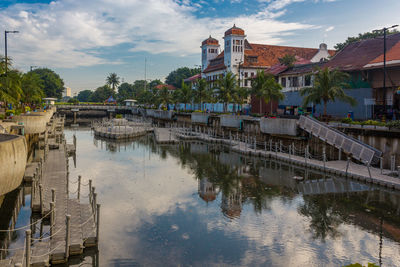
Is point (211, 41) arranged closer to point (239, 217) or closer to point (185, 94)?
point (185, 94)

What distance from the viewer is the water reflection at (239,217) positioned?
16.0m

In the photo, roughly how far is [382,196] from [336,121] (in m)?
16.0

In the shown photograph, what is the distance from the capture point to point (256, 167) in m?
36.6

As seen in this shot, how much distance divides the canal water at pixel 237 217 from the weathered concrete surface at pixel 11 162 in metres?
4.44

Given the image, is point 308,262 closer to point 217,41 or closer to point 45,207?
point 45,207

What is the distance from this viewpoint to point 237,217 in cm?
2105

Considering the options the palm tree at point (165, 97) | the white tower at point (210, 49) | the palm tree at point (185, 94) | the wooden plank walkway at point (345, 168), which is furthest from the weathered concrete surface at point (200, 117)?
the white tower at point (210, 49)

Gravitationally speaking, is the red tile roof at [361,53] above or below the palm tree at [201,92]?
above

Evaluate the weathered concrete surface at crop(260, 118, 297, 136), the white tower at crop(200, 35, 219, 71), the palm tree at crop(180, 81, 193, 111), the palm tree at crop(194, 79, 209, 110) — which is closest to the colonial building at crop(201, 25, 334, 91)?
the palm tree at crop(194, 79, 209, 110)

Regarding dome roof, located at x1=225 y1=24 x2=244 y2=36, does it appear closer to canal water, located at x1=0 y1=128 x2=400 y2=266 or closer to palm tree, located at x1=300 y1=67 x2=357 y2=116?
palm tree, located at x1=300 y1=67 x2=357 y2=116

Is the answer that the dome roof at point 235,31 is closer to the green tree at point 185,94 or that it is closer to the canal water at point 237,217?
the green tree at point 185,94

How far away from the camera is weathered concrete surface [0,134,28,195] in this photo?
1241 cm

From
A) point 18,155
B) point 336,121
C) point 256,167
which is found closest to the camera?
point 18,155

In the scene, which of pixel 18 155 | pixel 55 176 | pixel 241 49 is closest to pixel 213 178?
pixel 55 176
